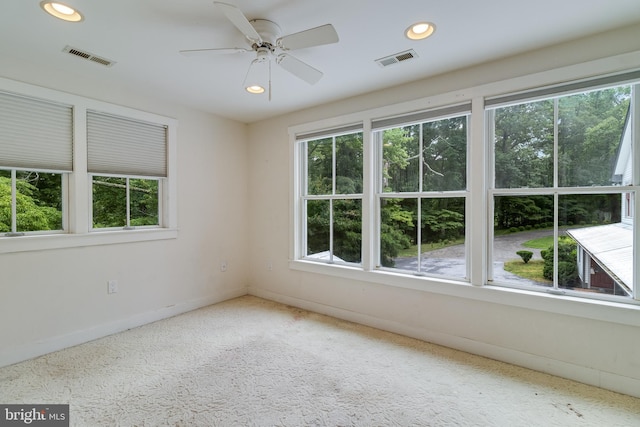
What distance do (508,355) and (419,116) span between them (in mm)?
2204

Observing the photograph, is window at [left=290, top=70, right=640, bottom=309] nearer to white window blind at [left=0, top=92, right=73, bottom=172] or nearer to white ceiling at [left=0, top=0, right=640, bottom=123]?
white ceiling at [left=0, top=0, right=640, bottom=123]

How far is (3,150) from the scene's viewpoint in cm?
235

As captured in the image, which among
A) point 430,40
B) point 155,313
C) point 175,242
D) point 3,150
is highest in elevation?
point 430,40

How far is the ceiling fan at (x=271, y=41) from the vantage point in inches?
61.4

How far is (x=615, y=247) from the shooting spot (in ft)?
6.86

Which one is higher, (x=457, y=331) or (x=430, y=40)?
(x=430, y=40)

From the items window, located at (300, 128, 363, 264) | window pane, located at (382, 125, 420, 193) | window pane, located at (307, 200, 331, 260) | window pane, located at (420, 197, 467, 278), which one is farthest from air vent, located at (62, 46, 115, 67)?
window pane, located at (420, 197, 467, 278)

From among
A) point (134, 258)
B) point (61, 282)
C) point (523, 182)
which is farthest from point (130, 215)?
point (523, 182)

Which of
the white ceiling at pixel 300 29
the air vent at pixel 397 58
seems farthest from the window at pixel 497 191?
the air vent at pixel 397 58

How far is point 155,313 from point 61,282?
94 cm

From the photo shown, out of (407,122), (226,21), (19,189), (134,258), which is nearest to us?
(226,21)

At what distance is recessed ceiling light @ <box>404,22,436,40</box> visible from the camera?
1.93 m

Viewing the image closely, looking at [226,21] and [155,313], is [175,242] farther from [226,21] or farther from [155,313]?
[226,21]
